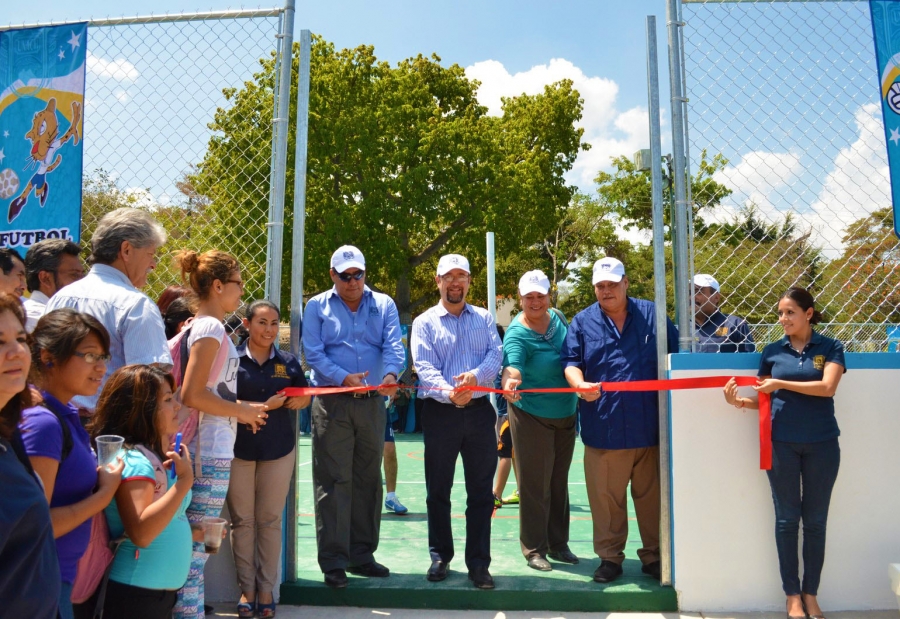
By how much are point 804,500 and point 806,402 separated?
1.78ft

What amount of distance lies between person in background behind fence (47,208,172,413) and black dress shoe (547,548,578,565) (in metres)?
3.16

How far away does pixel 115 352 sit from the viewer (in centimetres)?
340

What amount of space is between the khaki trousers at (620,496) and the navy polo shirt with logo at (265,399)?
1.90 m

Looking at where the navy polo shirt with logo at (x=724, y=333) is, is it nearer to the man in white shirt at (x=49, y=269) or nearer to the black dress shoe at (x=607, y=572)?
the black dress shoe at (x=607, y=572)

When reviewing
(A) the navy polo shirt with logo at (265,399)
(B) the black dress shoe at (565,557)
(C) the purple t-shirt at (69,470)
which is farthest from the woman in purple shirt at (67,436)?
(B) the black dress shoe at (565,557)

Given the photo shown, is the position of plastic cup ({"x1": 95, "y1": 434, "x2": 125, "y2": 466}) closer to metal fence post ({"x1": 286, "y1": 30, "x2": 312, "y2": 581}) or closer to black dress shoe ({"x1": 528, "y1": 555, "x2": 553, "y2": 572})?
metal fence post ({"x1": 286, "y1": 30, "x2": 312, "y2": 581})

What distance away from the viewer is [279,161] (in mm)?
4785

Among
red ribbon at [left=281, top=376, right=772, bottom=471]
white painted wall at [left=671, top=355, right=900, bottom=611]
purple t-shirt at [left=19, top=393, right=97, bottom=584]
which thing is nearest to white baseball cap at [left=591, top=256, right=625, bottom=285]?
red ribbon at [left=281, top=376, right=772, bottom=471]

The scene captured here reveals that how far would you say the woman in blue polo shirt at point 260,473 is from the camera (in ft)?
14.4

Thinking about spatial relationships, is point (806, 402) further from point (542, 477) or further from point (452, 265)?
point (452, 265)

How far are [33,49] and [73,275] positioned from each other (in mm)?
1792

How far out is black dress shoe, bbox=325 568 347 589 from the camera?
15.2 feet

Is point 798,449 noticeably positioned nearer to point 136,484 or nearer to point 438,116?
point 136,484

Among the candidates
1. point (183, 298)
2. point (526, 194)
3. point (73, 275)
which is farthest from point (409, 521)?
point (526, 194)
